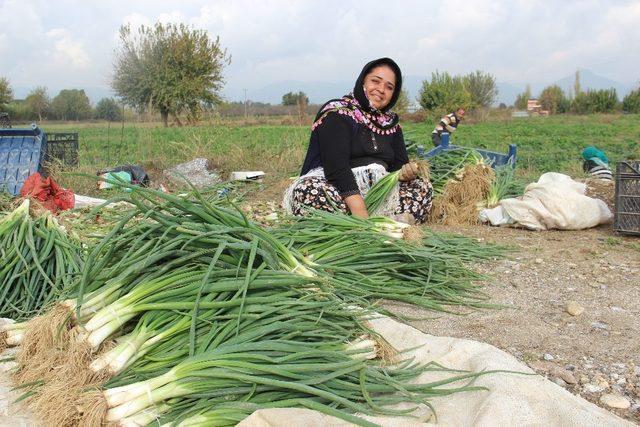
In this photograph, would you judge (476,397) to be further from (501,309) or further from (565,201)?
(565,201)

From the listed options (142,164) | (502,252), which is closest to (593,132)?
(142,164)

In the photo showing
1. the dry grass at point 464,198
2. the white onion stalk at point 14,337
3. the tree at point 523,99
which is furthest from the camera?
the tree at point 523,99

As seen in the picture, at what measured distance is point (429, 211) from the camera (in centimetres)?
462

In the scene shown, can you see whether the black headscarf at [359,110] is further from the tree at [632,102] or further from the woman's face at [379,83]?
the tree at [632,102]

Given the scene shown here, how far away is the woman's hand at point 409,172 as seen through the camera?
3975mm

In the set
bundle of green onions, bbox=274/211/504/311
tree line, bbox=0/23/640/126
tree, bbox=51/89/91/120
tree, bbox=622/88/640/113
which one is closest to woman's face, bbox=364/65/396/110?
bundle of green onions, bbox=274/211/504/311

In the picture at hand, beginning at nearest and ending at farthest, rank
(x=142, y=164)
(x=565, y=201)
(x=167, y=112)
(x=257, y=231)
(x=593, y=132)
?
(x=257, y=231)
(x=565, y=201)
(x=142, y=164)
(x=593, y=132)
(x=167, y=112)

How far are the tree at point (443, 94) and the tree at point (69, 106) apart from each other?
23276 mm

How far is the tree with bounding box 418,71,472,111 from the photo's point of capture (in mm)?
36344

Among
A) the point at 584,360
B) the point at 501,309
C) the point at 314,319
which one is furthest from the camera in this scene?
the point at 501,309

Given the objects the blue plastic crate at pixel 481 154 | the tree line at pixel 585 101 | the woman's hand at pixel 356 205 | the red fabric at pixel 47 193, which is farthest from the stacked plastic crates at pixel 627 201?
the tree line at pixel 585 101

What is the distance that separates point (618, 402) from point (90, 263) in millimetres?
1807

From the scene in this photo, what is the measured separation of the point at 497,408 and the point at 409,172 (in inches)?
98.2

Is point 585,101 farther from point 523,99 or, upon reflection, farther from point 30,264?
point 30,264
